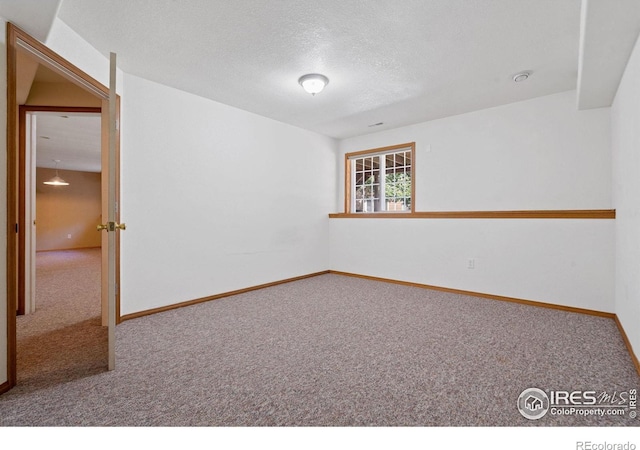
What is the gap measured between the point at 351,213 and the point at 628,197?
3.45m

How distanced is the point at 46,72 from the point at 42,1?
5.76 feet

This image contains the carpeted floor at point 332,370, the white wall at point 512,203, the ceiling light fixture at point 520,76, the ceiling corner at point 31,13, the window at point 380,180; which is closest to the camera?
the carpeted floor at point 332,370

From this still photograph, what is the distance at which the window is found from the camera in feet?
15.8

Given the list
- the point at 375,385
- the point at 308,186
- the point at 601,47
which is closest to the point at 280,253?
the point at 308,186

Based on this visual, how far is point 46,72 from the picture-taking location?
9.50ft

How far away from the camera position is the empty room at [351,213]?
5.52 ft

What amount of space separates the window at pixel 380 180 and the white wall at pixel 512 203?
24 centimetres

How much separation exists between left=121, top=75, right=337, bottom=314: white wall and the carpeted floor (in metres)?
0.61

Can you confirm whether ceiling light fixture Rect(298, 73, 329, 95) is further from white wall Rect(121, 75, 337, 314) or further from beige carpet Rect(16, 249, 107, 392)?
beige carpet Rect(16, 249, 107, 392)

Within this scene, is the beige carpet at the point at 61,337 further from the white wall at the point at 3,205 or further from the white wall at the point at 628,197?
the white wall at the point at 628,197

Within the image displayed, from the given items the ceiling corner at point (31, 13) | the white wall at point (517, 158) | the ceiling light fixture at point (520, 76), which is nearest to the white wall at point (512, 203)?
the white wall at point (517, 158)

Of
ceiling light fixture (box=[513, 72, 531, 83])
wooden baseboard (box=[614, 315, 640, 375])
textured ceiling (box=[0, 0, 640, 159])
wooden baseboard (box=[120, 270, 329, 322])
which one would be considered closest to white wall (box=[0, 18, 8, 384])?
textured ceiling (box=[0, 0, 640, 159])

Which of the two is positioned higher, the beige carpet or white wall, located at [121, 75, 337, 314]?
white wall, located at [121, 75, 337, 314]

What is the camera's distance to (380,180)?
514 centimetres
